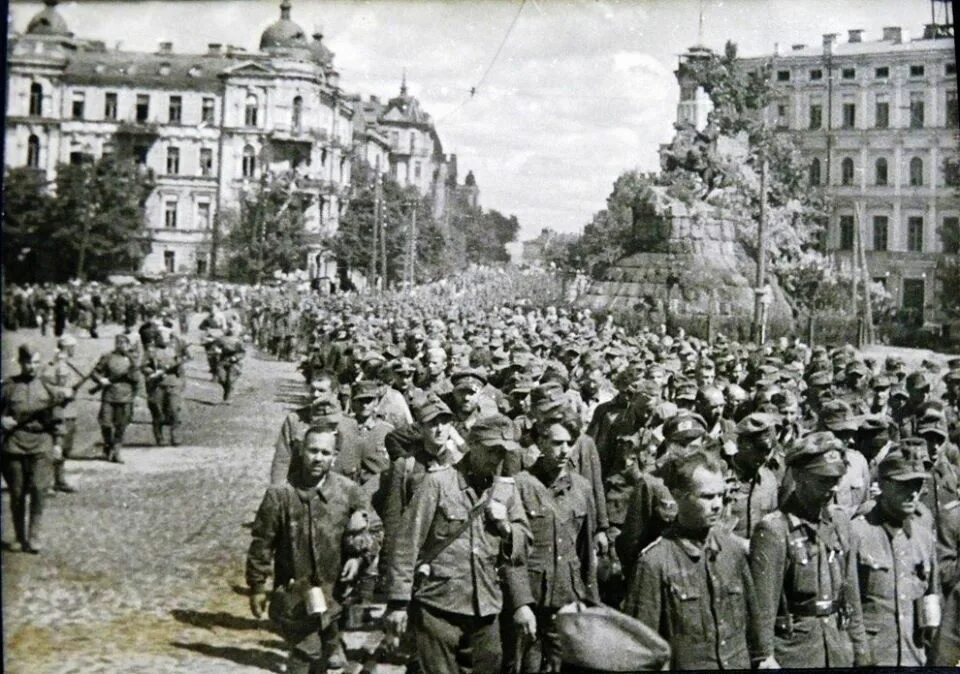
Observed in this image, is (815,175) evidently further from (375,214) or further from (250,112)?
(250,112)

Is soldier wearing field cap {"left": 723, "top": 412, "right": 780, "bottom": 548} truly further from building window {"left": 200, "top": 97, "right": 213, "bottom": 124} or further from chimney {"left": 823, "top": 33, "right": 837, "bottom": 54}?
building window {"left": 200, "top": 97, "right": 213, "bottom": 124}

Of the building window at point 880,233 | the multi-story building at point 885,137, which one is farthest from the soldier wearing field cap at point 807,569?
the building window at point 880,233

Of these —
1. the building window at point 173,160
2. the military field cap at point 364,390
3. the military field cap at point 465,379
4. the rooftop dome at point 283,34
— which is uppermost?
the rooftop dome at point 283,34

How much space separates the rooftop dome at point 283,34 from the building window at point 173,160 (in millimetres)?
602

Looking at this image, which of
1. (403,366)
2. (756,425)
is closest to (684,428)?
(756,425)

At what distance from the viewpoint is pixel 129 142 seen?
4.25 meters

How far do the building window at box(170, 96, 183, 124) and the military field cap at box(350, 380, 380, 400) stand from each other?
1448mm

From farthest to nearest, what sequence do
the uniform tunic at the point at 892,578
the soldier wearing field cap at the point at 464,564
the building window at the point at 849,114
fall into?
the building window at the point at 849,114, the uniform tunic at the point at 892,578, the soldier wearing field cap at the point at 464,564

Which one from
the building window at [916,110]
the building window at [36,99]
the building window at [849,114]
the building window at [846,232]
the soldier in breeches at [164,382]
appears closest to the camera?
the building window at [36,99]

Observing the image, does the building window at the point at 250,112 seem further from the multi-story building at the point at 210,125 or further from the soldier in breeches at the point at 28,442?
the soldier in breeches at the point at 28,442

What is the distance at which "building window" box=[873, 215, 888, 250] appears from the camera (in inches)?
237

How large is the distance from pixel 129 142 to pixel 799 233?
4.41 meters

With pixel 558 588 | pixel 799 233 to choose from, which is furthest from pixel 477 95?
pixel 799 233

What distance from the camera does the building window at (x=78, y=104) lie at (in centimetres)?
404
